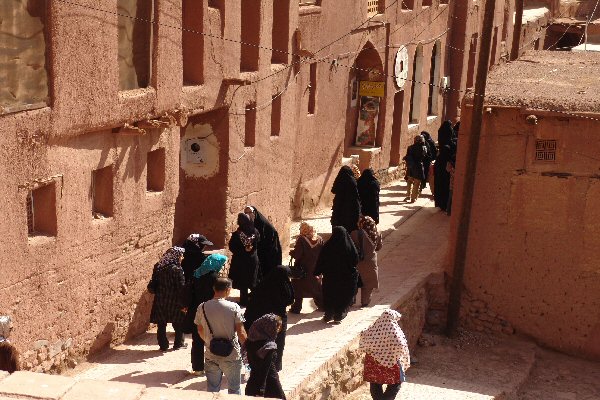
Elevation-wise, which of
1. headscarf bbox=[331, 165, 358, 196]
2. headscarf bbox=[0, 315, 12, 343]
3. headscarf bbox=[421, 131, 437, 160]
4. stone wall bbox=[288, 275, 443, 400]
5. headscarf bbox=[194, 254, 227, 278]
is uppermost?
headscarf bbox=[0, 315, 12, 343]

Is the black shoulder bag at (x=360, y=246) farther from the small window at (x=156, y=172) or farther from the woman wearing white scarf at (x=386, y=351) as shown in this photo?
the woman wearing white scarf at (x=386, y=351)

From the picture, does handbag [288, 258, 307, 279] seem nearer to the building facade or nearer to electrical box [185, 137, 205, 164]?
the building facade

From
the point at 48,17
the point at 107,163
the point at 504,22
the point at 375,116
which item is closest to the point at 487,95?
the point at 107,163

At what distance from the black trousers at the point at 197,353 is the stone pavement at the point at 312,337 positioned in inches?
4.6

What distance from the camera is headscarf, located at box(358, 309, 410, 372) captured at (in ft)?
30.9

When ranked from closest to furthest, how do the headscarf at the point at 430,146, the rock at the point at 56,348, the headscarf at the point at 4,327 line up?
1. the headscarf at the point at 4,327
2. the rock at the point at 56,348
3. the headscarf at the point at 430,146

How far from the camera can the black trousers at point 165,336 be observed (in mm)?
10641

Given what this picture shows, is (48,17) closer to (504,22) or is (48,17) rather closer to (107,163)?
(107,163)

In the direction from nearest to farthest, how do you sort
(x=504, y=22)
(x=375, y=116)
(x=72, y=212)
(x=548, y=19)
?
1. (x=72, y=212)
2. (x=375, y=116)
3. (x=504, y=22)
4. (x=548, y=19)

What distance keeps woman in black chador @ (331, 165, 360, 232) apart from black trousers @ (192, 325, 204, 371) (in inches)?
181

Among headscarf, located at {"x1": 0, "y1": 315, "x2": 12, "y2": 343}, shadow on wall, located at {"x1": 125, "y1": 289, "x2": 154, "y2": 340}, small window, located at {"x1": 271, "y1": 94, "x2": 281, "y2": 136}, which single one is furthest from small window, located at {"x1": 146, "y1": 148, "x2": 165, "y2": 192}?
headscarf, located at {"x1": 0, "y1": 315, "x2": 12, "y2": 343}

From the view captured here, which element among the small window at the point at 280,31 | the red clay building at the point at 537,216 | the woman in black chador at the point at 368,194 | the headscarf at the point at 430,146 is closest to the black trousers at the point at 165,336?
the red clay building at the point at 537,216

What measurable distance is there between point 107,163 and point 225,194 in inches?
120

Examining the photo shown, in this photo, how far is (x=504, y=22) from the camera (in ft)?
97.5
